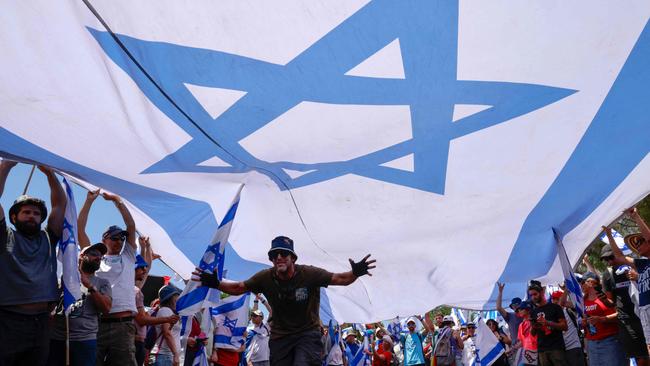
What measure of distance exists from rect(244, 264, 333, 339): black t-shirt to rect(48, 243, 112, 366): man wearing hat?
136 centimetres

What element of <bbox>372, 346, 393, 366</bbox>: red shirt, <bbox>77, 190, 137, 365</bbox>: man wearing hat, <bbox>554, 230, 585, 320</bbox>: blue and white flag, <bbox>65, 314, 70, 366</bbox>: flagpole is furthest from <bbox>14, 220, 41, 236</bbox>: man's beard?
<bbox>372, 346, 393, 366</bbox>: red shirt

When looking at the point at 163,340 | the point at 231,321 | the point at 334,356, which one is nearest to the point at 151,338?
the point at 163,340

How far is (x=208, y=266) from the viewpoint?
5.55 meters

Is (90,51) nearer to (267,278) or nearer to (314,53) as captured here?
(314,53)

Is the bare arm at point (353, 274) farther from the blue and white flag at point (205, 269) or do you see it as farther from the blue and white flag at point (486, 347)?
the blue and white flag at point (486, 347)

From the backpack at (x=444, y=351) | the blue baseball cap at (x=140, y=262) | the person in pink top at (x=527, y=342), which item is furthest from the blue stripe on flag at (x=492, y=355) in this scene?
the blue baseball cap at (x=140, y=262)

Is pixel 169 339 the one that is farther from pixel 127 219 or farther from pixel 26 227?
pixel 26 227

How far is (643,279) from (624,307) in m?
1.24

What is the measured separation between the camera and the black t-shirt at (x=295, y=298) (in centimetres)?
524

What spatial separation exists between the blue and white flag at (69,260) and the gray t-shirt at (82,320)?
0.37 metres

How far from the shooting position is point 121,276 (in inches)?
217

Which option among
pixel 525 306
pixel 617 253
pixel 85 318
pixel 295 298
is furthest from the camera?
pixel 525 306

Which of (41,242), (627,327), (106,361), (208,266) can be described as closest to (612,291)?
(627,327)

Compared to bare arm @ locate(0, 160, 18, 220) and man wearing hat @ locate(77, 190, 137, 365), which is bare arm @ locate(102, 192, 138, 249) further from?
bare arm @ locate(0, 160, 18, 220)
